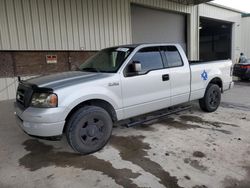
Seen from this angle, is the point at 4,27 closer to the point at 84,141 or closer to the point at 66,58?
the point at 66,58

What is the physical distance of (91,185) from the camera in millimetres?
2438

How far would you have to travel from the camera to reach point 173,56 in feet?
14.5

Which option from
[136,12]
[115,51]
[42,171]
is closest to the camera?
[42,171]

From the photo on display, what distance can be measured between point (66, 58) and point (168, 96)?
215 inches

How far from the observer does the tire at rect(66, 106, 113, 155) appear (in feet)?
9.93

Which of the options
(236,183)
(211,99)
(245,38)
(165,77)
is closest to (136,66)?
(165,77)

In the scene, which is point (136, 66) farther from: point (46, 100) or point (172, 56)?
point (46, 100)

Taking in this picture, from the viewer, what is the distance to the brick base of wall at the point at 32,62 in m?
6.91

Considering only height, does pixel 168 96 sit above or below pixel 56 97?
below

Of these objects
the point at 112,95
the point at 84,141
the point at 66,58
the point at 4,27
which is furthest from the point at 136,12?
the point at 84,141

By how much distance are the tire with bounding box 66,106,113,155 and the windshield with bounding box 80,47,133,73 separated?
84 cm

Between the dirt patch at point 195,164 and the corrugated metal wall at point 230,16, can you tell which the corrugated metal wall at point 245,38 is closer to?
the corrugated metal wall at point 230,16

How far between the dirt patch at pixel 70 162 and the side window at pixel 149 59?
180 cm

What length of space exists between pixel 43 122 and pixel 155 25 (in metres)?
9.49
